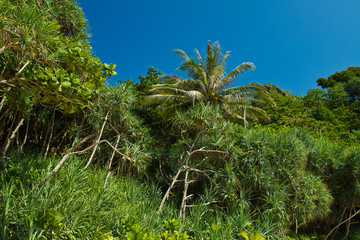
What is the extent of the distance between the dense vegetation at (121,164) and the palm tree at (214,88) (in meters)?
1.04

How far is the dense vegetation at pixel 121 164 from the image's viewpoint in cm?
250

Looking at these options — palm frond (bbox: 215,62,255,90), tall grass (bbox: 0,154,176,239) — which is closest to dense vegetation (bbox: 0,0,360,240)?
tall grass (bbox: 0,154,176,239)

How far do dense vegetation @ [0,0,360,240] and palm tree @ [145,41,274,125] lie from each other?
3.41 ft

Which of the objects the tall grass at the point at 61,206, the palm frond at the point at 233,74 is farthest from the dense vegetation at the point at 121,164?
the palm frond at the point at 233,74

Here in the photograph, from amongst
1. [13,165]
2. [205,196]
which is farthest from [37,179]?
[205,196]

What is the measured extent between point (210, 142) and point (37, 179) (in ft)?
11.5

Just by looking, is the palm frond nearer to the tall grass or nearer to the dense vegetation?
the dense vegetation

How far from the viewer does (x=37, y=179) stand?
10.4 ft

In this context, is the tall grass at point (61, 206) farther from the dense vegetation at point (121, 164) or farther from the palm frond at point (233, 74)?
the palm frond at point (233, 74)

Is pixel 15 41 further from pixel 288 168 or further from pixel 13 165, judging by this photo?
pixel 288 168

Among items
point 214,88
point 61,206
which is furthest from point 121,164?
point 214,88

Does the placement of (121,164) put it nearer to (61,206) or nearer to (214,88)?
(61,206)

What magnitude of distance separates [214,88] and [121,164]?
22.4 feet

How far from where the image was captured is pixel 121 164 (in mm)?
5875
